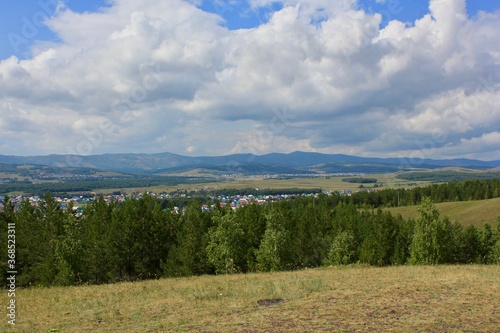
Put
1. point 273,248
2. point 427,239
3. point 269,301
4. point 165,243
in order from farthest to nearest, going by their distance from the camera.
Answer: point 165,243, point 273,248, point 427,239, point 269,301

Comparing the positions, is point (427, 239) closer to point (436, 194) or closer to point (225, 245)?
point (225, 245)

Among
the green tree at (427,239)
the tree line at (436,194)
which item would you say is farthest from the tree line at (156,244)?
the tree line at (436,194)

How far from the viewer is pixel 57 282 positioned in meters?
39.8

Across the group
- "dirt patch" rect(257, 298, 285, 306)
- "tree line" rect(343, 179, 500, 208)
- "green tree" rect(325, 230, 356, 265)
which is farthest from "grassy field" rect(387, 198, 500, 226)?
"dirt patch" rect(257, 298, 285, 306)

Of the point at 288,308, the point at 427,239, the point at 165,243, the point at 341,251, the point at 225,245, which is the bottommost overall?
the point at 341,251

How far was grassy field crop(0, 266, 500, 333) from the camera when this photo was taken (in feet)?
53.4

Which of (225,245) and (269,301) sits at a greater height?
(269,301)

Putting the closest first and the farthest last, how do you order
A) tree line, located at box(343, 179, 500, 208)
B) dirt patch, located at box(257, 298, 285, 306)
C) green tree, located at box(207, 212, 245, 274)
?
dirt patch, located at box(257, 298, 285, 306) → green tree, located at box(207, 212, 245, 274) → tree line, located at box(343, 179, 500, 208)

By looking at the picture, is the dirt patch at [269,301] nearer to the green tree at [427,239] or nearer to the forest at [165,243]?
the forest at [165,243]

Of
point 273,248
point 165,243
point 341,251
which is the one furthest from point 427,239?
point 165,243

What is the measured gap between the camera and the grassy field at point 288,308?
16.3 m

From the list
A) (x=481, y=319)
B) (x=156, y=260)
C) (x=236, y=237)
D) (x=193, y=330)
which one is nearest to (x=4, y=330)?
(x=193, y=330)

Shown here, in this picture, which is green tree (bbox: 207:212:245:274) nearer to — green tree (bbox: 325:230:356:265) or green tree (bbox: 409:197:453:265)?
green tree (bbox: 325:230:356:265)

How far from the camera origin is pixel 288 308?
1952 centimetres
